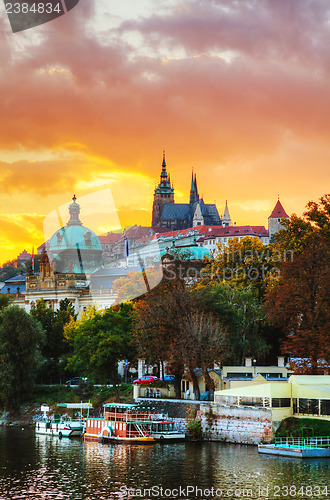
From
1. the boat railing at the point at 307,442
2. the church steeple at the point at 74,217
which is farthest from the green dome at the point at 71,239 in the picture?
the boat railing at the point at 307,442

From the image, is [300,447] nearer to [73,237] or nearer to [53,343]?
[53,343]

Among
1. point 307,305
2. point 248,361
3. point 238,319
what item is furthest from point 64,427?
point 307,305

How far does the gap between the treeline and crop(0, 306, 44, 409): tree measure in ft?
0.32

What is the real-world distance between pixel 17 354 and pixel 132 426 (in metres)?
24.6

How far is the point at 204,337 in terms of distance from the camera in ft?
225

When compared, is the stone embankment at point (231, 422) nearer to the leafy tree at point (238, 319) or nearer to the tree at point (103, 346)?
the leafy tree at point (238, 319)

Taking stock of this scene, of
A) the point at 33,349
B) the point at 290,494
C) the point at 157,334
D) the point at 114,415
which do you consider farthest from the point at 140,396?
the point at 290,494

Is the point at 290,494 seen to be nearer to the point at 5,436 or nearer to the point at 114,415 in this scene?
the point at 114,415

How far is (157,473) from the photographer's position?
46594 millimetres

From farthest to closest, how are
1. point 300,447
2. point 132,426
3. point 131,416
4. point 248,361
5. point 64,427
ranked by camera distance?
point 248,361 < point 64,427 < point 131,416 < point 132,426 < point 300,447

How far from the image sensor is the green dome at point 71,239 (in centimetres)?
14325

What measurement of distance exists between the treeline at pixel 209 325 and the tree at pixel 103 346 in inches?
3.7

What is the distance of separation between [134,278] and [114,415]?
49.0 meters

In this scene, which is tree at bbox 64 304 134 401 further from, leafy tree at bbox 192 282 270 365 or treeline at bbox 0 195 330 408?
leafy tree at bbox 192 282 270 365
